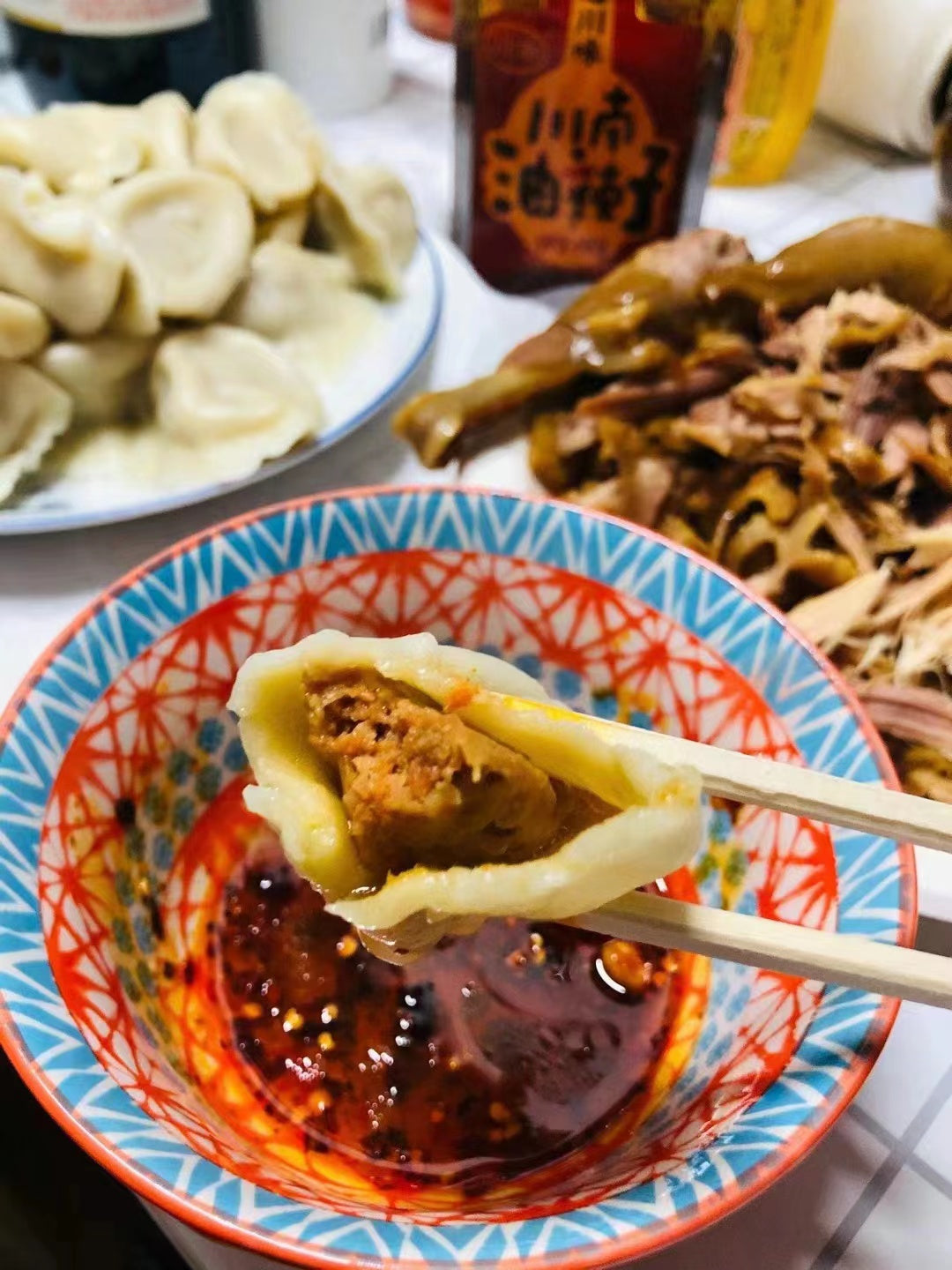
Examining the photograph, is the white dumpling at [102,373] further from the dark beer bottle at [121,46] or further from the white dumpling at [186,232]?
the dark beer bottle at [121,46]

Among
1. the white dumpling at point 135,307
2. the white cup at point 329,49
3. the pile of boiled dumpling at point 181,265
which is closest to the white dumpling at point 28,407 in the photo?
the pile of boiled dumpling at point 181,265

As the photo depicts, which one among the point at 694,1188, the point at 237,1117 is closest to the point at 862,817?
the point at 694,1188

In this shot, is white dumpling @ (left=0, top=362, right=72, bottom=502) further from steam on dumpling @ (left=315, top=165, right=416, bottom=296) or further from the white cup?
the white cup

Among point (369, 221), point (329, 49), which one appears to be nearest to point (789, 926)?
point (369, 221)

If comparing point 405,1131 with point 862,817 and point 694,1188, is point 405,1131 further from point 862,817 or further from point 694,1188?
point 862,817

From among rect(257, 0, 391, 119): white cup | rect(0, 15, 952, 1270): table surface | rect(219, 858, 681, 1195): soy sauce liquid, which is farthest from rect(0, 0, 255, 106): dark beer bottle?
rect(219, 858, 681, 1195): soy sauce liquid

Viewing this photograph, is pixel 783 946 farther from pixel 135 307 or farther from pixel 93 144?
pixel 93 144
